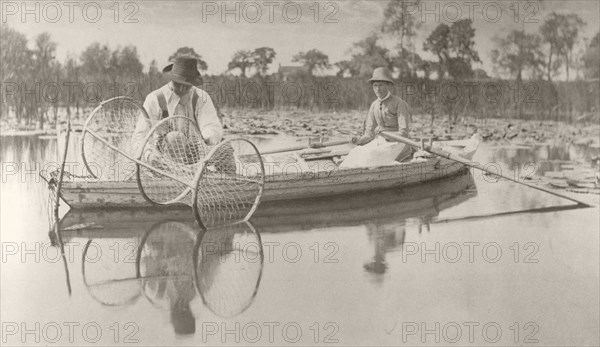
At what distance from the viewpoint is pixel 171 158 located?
108 inches

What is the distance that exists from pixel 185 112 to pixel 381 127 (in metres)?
0.79

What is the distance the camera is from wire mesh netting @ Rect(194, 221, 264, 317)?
257 centimetres

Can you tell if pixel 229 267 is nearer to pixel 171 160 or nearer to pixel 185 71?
pixel 171 160

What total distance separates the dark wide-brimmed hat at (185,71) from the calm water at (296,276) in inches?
19.5

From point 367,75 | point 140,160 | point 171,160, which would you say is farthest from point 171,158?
point 367,75

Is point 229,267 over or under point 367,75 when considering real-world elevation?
under

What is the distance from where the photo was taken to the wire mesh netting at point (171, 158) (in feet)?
8.89

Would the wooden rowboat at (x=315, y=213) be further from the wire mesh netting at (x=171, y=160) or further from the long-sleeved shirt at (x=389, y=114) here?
the long-sleeved shirt at (x=389, y=114)

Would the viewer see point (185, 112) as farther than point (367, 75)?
No

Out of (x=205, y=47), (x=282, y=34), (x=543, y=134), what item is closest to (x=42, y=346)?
(x=205, y=47)

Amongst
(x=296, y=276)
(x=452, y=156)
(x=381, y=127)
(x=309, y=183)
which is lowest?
(x=296, y=276)

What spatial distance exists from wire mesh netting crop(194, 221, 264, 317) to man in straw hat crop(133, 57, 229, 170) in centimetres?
32

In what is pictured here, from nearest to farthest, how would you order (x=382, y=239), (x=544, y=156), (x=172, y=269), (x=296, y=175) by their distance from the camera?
1. (x=172, y=269)
2. (x=382, y=239)
3. (x=296, y=175)
4. (x=544, y=156)

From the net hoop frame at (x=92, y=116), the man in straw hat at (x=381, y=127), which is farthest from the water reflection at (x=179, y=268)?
the man in straw hat at (x=381, y=127)
